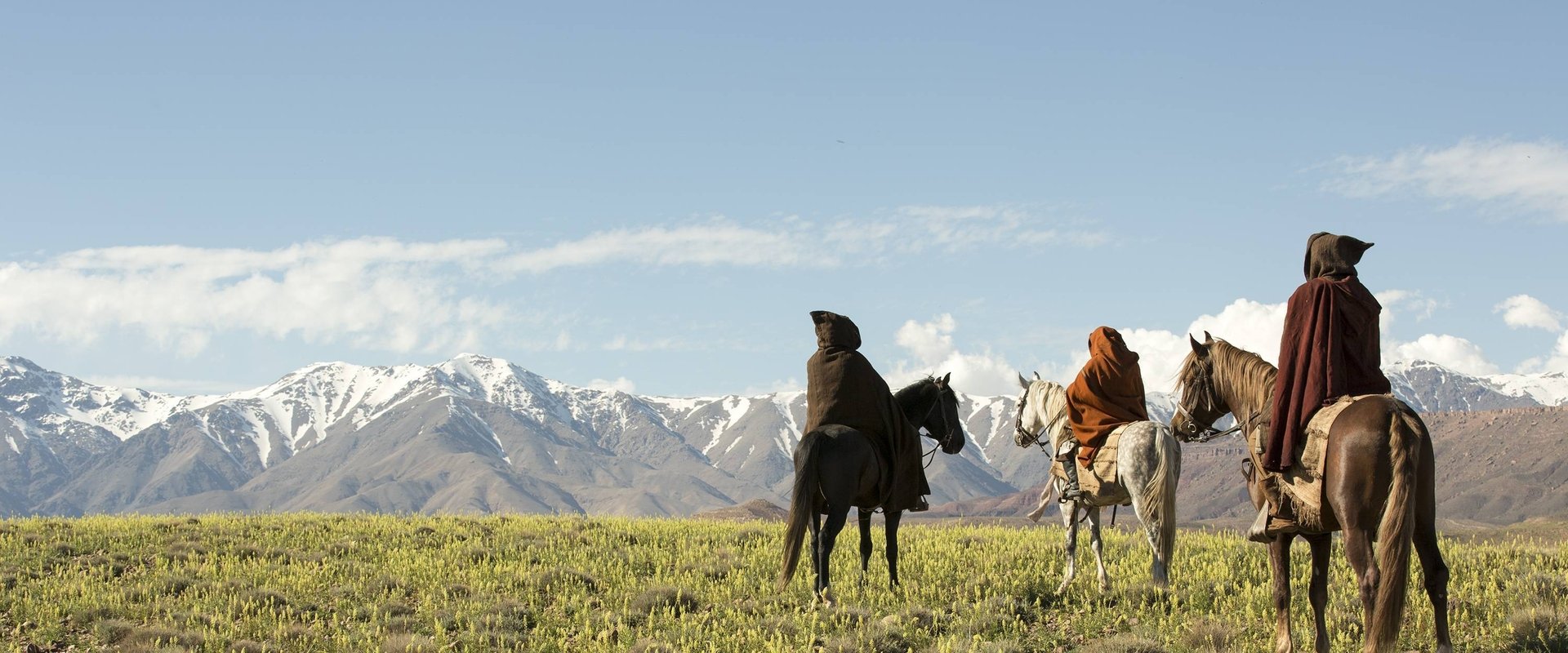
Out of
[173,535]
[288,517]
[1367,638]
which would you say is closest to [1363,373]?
[1367,638]

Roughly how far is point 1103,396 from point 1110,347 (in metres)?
0.67

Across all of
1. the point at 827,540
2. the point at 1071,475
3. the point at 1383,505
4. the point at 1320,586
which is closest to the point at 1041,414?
the point at 1071,475

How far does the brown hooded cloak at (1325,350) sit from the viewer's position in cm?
1026

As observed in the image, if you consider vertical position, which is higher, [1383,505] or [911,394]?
[911,394]

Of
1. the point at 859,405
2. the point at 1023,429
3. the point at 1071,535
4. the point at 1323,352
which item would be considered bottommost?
the point at 1071,535

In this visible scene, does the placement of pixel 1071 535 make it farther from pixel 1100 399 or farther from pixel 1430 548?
pixel 1430 548

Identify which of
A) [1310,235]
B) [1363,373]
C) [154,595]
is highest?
[1310,235]

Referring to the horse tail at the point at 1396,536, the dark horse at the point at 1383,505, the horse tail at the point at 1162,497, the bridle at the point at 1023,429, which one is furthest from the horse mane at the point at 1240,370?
the bridle at the point at 1023,429

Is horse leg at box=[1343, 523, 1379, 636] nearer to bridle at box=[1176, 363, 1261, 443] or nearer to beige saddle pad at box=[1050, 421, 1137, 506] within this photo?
bridle at box=[1176, 363, 1261, 443]

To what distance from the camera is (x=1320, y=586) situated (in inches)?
428

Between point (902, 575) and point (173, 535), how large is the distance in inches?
553

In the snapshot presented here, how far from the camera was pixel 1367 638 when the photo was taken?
372 inches

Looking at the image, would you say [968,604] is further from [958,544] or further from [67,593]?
[67,593]

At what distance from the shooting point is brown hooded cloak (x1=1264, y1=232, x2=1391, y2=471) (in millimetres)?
10258
